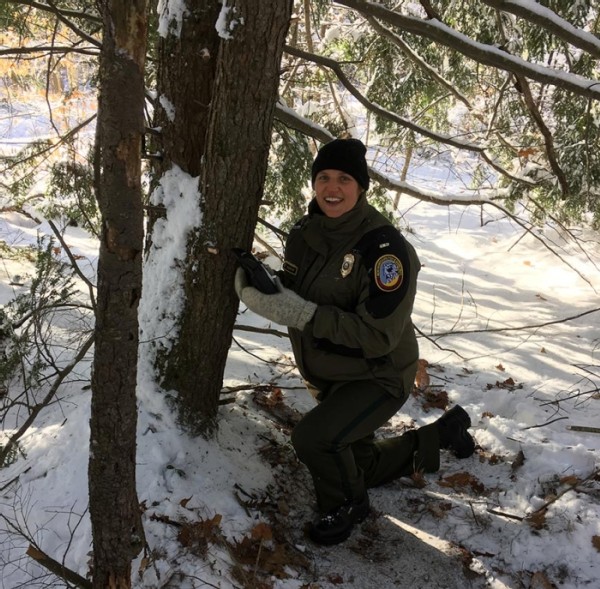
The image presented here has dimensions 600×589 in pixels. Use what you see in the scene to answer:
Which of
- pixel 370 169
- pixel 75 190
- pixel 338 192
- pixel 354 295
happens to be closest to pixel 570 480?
pixel 354 295

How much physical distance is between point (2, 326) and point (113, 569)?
6.94ft

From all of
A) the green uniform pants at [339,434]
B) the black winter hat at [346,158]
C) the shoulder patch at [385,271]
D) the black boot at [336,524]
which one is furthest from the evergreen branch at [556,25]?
the black boot at [336,524]

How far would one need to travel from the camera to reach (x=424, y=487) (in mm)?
2912

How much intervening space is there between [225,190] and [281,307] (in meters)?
0.61

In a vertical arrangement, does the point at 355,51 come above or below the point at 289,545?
above

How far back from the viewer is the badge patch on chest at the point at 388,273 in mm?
2348

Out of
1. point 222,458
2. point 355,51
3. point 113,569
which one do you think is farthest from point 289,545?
point 355,51

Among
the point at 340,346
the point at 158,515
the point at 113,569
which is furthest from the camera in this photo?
the point at 340,346

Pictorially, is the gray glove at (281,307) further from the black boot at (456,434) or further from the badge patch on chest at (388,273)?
the black boot at (456,434)

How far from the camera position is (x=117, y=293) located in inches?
55.6

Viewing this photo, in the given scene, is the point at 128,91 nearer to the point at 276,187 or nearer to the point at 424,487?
the point at 424,487

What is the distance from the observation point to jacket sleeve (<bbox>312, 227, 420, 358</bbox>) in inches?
92.0

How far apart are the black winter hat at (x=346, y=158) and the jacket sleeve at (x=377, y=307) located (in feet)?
1.13

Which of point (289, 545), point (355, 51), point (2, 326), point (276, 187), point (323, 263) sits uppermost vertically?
Result: point (355, 51)
